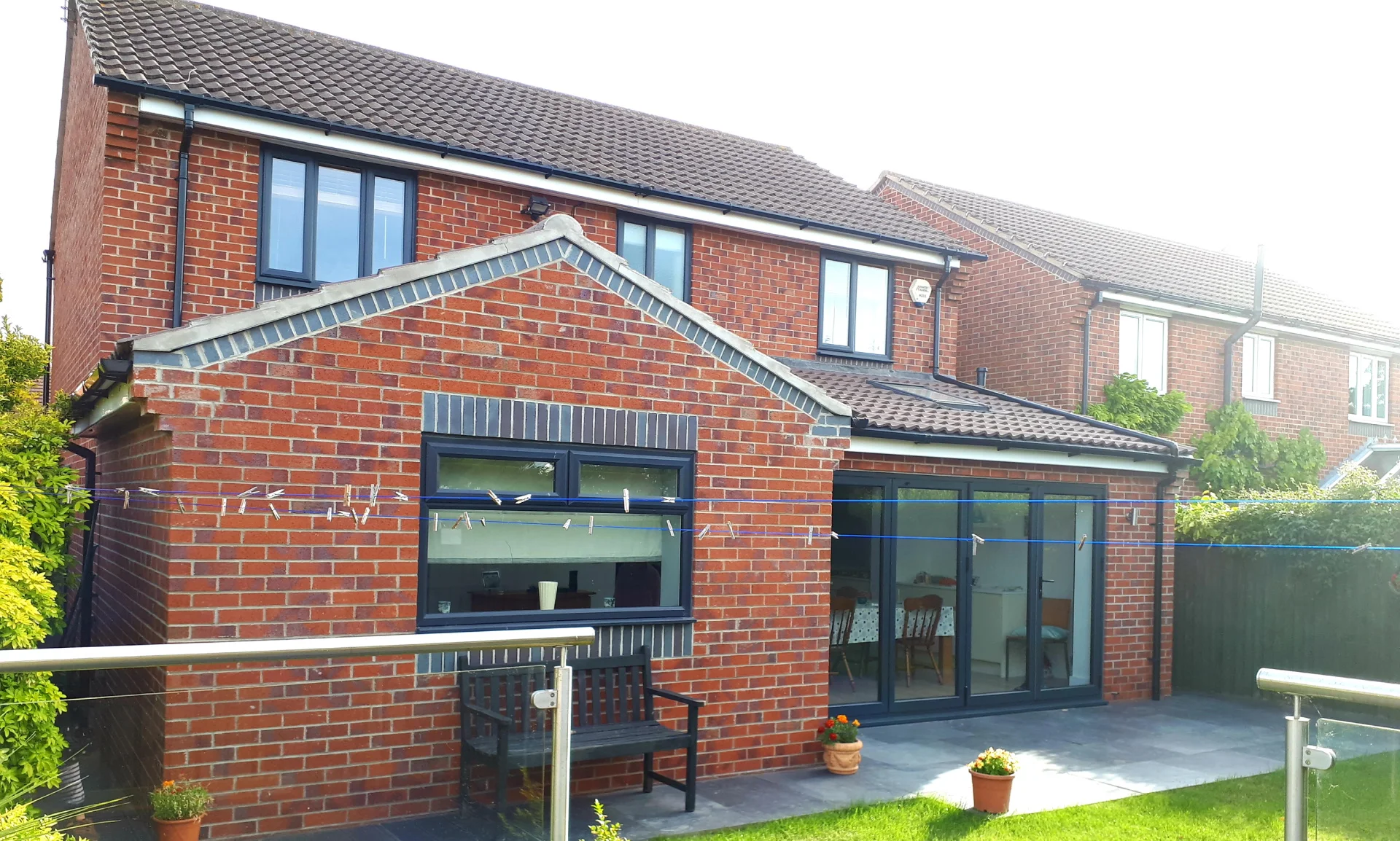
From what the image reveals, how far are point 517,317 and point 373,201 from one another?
13.4ft

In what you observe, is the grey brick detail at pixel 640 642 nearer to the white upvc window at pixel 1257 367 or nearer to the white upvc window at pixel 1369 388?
the white upvc window at pixel 1257 367

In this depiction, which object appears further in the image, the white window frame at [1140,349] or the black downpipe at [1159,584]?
the white window frame at [1140,349]

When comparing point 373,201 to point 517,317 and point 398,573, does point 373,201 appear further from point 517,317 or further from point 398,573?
point 398,573

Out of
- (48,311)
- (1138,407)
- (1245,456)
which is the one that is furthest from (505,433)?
(1245,456)

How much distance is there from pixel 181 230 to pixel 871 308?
8157 millimetres

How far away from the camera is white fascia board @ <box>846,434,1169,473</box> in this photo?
1051 cm

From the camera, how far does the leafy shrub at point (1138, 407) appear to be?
51.1 feet

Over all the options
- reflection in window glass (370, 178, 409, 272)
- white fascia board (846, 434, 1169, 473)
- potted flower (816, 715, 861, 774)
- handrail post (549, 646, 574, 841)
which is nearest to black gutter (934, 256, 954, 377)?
white fascia board (846, 434, 1169, 473)

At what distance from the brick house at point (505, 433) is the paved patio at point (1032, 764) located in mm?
388

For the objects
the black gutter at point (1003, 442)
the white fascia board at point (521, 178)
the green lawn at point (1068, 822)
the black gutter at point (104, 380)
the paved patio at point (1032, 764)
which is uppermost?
the white fascia board at point (521, 178)

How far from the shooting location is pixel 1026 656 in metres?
12.0

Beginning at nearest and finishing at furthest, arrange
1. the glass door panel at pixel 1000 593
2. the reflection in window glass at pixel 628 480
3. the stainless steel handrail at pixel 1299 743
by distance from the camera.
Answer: the stainless steel handrail at pixel 1299 743, the reflection in window glass at pixel 628 480, the glass door panel at pixel 1000 593

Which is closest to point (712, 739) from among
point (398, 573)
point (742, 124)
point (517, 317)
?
point (398, 573)

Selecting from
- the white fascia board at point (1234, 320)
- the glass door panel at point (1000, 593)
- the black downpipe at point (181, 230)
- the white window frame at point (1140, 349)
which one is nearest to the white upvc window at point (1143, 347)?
the white window frame at point (1140, 349)
